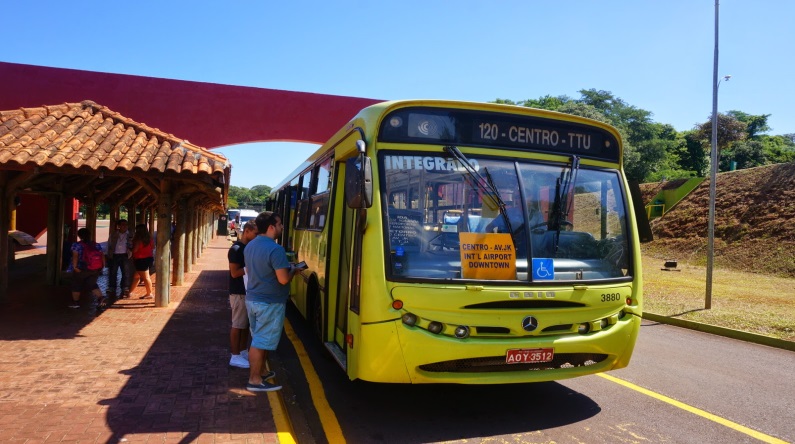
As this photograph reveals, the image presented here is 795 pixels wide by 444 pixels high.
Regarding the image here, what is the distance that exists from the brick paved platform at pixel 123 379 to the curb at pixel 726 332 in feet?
27.3

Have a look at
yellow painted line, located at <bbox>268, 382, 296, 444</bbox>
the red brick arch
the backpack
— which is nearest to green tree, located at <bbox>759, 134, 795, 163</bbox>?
the red brick arch

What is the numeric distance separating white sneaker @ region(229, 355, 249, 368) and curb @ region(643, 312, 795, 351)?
28.2ft

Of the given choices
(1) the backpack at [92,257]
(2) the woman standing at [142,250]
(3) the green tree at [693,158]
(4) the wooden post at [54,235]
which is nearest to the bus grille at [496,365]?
(1) the backpack at [92,257]

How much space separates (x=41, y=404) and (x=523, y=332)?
4.27m

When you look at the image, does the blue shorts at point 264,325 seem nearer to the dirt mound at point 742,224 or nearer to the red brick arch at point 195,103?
the red brick arch at point 195,103

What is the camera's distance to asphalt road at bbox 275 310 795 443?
4852 mm

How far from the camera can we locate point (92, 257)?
997cm

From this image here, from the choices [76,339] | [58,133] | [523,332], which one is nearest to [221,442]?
[523,332]

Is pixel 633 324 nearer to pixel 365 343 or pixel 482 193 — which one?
pixel 482 193

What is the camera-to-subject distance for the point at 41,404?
4.98m

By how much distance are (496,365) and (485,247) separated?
3.35 feet

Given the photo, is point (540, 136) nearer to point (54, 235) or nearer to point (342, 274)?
point (342, 274)

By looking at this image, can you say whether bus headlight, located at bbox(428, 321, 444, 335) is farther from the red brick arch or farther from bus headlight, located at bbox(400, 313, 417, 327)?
the red brick arch

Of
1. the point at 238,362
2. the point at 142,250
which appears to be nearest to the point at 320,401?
the point at 238,362
